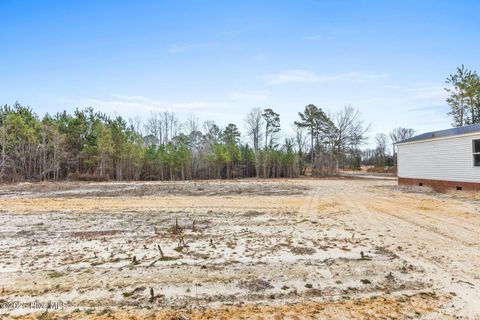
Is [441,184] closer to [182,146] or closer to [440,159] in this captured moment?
[440,159]

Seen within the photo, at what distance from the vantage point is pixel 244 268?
12.6 feet

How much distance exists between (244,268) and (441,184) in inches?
584

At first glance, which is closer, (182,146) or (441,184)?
(441,184)

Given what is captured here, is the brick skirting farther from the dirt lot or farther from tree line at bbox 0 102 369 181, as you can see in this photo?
tree line at bbox 0 102 369 181

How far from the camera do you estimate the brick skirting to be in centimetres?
1246

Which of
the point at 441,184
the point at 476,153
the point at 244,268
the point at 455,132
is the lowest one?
the point at 244,268

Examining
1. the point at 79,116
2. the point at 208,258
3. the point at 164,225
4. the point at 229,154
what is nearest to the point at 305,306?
the point at 208,258

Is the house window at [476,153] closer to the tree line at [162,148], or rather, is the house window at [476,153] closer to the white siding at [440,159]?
the white siding at [440,159]

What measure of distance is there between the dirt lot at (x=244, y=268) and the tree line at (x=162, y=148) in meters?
22.8

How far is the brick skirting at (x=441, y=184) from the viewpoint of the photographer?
1246cm

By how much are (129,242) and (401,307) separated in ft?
14.5

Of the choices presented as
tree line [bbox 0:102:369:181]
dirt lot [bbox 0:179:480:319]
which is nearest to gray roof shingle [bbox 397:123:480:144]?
dirt lot [bbox 0:179:480:319]

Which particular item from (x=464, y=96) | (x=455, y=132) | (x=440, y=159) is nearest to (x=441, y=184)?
(x=440, y=159)

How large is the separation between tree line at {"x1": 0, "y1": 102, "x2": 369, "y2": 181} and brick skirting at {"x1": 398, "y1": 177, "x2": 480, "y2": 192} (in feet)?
56.9
